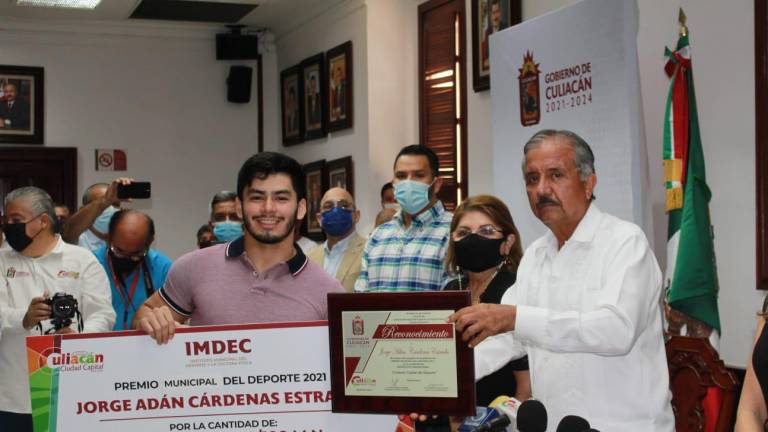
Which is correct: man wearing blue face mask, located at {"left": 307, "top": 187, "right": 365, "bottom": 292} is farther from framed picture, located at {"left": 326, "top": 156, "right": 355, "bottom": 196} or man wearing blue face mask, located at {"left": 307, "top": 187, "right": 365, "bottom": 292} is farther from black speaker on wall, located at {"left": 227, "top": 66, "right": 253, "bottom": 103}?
black speaker on wall, located at {"left": 227, "top": 66, "right": 253, "bottom": 103}

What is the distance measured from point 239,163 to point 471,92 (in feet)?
13.7

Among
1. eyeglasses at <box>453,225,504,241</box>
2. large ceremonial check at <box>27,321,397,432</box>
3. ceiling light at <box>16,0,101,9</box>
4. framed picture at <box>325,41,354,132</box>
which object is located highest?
ceiling light at <box>16,0,101,9</box>

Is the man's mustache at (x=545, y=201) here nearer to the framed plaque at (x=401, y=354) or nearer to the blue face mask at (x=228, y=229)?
the framed plaque at (x=401, y=354)

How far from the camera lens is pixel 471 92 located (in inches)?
275

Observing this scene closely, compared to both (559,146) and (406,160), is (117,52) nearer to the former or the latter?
(406,160)

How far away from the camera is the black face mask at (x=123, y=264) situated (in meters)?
4.95

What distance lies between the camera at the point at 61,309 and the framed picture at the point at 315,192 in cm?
526

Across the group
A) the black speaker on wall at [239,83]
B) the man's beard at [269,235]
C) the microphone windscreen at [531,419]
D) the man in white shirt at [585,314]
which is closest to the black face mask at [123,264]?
the man's beard at [269,235]

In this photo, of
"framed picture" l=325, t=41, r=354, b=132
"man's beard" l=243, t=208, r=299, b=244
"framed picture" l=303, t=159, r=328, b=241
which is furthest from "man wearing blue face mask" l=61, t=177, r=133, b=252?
"man's beard" l=243, t=208, r=299, b=244

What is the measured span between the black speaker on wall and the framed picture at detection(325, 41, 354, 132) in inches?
64.7

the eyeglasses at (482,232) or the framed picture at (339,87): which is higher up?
the framed picture at (339,87)

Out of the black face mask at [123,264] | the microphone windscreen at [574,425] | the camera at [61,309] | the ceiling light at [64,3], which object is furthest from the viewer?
the ceiling light at [64,3]

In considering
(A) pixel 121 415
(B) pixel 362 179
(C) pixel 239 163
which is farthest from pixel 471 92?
(A) pixel 121 415

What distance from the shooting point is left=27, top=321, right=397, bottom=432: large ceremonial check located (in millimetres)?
2561
